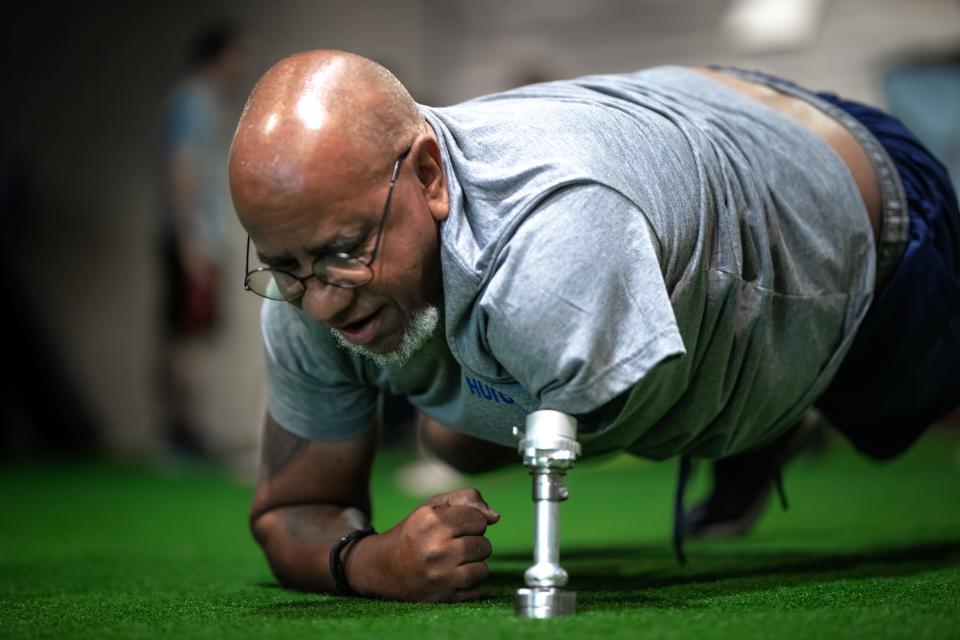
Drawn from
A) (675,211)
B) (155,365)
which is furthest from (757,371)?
(155,365)

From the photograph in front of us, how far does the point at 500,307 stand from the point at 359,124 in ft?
0.94

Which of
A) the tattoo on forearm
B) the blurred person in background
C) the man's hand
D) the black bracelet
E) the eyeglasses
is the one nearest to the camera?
the eyeglasses

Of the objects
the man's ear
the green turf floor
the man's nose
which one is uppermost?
the man's ear

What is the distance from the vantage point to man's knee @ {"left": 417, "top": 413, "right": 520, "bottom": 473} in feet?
7.36

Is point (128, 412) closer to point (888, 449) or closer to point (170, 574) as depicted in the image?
point (170, 574)

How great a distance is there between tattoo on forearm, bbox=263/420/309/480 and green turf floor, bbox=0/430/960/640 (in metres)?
0.20

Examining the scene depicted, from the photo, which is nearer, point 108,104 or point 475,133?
point 475,133

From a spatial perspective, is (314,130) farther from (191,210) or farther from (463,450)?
(191,210)

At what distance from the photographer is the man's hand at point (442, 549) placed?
169 cm

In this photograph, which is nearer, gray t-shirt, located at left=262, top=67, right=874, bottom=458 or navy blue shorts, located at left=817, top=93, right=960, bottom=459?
gray t-shirt, located at left=262, top=67, right=874, bottom=458

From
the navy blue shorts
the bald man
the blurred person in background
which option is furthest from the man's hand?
the blurred person in background

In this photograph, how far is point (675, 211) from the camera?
1.65 m

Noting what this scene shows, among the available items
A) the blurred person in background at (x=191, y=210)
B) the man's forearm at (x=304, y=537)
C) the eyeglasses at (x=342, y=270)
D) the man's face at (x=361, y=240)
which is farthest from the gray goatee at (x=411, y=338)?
the blurred person in background at (x=191, y=210)

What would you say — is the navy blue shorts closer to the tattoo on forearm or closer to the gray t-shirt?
the gray t-shirt
